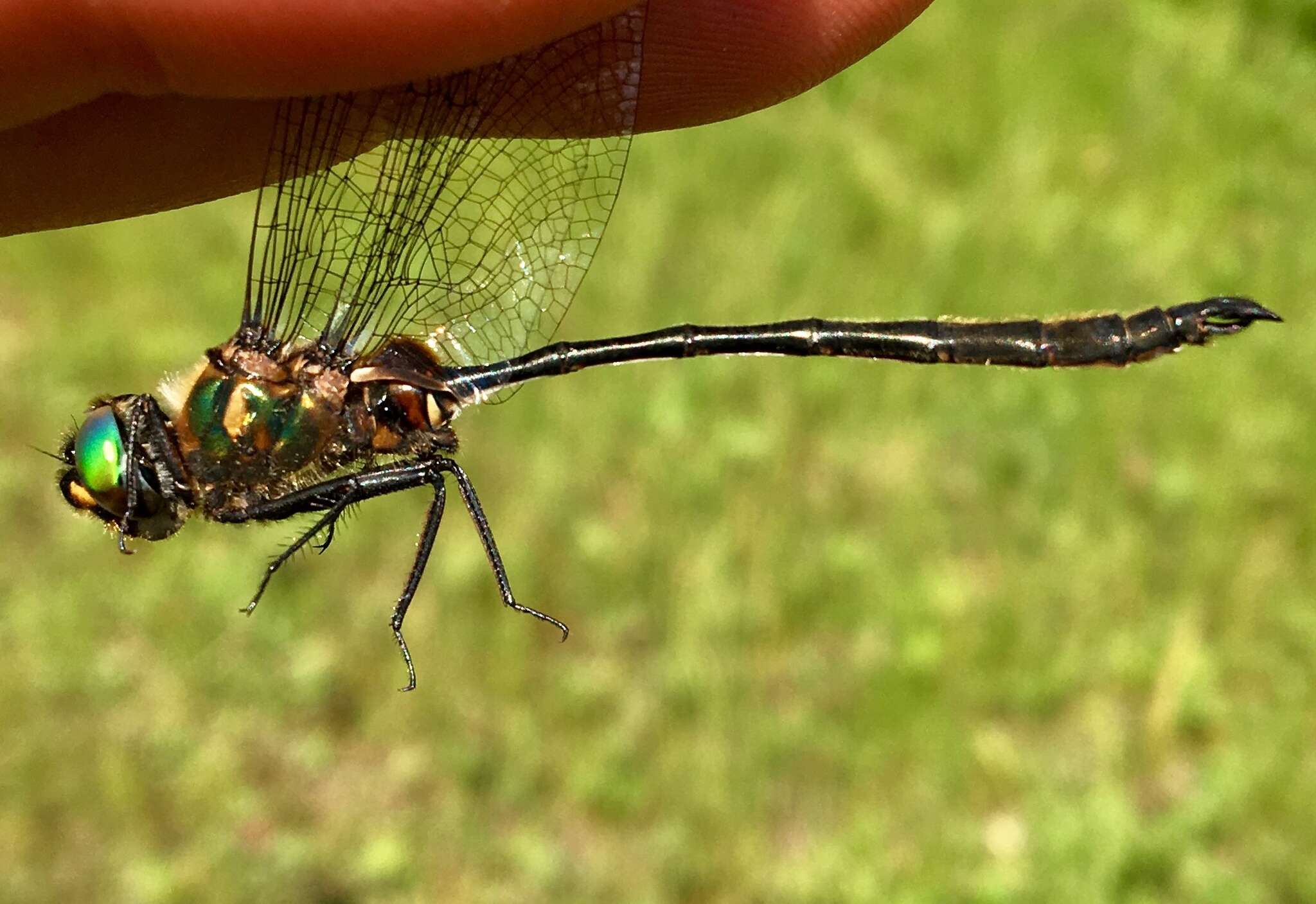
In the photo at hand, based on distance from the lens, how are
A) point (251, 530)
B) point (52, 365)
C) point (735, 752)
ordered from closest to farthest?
1. point (735, 752)
2. point (251, 530)
3. point (52, 365)

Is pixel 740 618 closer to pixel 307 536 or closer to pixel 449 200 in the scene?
pixel 449 200

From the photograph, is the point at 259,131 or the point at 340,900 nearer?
the point at 259,131

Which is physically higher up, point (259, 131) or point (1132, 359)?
point (259, 131)

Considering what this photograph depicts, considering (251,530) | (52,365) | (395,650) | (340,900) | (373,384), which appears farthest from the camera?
(52,365)

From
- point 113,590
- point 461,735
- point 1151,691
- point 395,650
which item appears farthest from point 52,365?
point 1151,691

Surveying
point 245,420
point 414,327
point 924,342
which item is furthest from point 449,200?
point 924,342

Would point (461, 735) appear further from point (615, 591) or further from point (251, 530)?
point (251, 530)

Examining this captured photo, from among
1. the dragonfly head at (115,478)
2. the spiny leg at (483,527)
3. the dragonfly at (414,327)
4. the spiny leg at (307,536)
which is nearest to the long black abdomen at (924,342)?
the dragonfly at (414,327)
